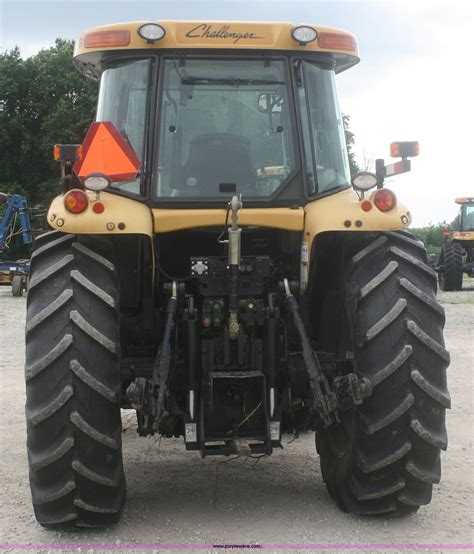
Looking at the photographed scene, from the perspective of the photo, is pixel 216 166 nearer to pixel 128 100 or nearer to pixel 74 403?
pixel 128 100

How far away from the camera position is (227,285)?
446 cm

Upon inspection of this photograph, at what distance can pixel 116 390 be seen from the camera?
4191 millimetres

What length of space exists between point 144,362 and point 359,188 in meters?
1.62

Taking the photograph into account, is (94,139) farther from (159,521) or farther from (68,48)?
(68,48)

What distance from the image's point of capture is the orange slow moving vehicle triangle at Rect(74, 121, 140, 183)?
443 centimetres

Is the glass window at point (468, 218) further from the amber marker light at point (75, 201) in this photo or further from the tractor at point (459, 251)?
the amber marker light at point (75, 201)

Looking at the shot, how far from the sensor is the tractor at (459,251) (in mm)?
23547

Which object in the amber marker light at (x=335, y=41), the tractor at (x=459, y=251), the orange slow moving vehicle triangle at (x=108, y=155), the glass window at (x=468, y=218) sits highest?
the amber marker light at (x=335, y=41)

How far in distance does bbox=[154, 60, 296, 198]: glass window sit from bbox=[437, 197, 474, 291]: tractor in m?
19.5

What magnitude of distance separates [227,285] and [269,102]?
1209 mm

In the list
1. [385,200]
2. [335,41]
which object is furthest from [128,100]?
[385,200]

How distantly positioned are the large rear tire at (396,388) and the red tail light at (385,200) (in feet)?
0.89

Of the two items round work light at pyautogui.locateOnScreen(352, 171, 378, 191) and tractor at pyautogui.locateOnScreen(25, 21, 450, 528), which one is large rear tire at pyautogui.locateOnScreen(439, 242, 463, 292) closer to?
tractor at pyautogui.locateOnScreen(25, 21, 450, 528)

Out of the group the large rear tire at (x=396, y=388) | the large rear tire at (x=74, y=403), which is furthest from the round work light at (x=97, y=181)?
the large rear tire at (x=396, y=388)
